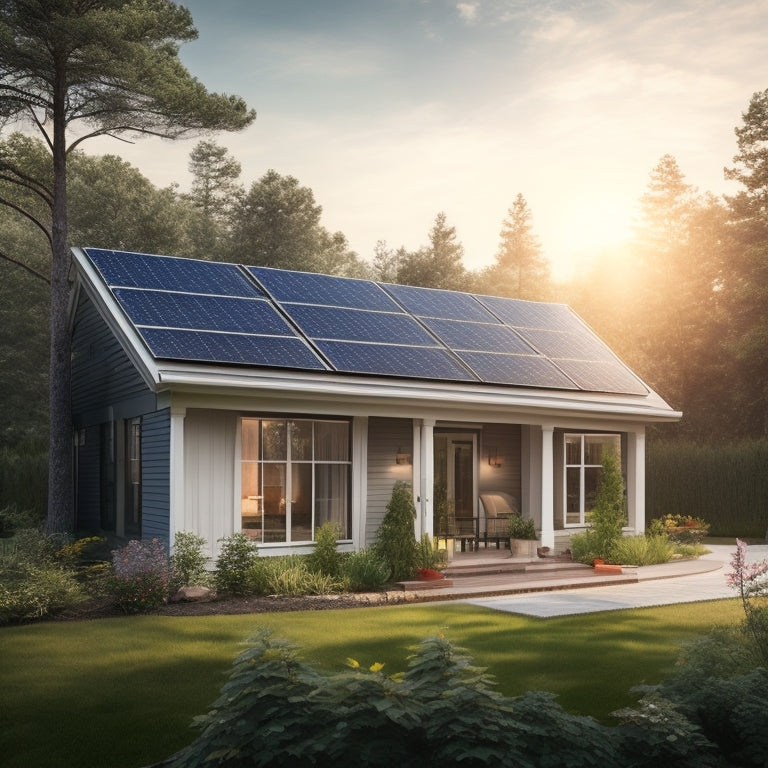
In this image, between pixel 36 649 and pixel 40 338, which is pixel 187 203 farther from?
pixel 36 649

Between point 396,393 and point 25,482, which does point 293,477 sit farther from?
point 25,482

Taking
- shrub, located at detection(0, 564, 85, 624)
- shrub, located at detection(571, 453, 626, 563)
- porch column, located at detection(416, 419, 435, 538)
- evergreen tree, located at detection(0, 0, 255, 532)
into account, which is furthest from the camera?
evergreen tree, located at detection(0, 0, 255, 532)

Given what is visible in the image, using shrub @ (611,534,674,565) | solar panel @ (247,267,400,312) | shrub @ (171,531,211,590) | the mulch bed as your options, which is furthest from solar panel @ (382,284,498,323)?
shrub @ (171,531,211,590)

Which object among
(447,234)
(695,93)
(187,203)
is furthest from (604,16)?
(187,203)

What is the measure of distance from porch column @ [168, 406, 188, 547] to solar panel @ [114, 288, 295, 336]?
160 cm

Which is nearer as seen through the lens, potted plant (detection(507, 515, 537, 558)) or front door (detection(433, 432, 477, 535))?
potted plant (detection(507, 515, 537, 558))

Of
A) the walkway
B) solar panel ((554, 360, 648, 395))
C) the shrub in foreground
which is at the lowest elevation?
the walkway

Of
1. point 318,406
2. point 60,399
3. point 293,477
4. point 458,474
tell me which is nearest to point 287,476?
point 293,477

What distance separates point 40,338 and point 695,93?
23.1m

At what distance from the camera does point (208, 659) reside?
8.64 meters

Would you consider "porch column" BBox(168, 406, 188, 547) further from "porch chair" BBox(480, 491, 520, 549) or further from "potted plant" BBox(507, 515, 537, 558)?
"porch chair" BBox(480, 491, 520, 549)

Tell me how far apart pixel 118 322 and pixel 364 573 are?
524cm

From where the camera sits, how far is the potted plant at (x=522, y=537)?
16047 mm

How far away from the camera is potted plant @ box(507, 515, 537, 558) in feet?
52.6
